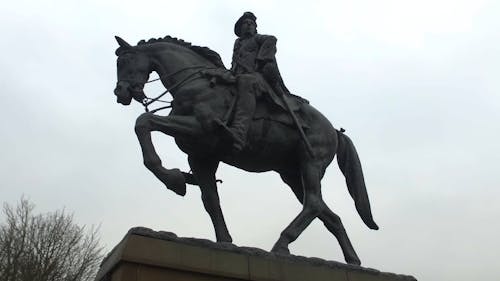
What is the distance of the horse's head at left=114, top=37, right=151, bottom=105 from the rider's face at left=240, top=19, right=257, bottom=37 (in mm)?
1570

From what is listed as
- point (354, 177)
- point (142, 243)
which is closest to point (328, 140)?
point (354, 177)

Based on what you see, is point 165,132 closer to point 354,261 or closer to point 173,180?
point 173,180

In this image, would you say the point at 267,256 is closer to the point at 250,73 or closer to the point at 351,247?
the point at 351,247

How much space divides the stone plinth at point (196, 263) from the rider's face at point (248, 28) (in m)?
3.44

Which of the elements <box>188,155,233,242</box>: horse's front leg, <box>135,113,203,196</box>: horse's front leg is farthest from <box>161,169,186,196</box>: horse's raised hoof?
<box>188,155,233,242</box>: horse's front leg

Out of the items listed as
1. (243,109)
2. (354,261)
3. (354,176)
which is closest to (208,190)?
(243,109)

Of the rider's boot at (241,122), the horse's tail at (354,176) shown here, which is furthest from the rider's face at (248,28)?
the horse's tail at (354,176)

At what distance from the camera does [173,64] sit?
7523 millimetres

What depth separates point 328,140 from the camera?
8086 mm

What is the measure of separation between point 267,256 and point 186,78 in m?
2.53

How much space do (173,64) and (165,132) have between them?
1.20m

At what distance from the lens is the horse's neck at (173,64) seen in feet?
24.5

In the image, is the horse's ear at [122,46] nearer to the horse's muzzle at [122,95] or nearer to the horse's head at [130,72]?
the horse's head at [130,72]

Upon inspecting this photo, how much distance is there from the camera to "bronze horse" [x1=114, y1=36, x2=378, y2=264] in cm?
698
